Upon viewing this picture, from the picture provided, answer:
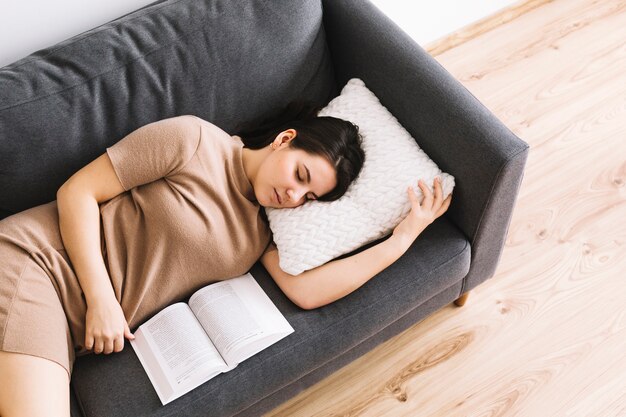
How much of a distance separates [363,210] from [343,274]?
0.18m

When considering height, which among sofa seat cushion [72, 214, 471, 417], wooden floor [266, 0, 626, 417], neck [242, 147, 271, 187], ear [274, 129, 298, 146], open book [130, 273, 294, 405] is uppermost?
ear [274, 129, 298, 146]

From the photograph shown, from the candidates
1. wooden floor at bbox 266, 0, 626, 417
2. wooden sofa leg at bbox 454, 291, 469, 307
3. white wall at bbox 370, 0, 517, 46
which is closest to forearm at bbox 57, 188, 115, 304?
wooden floor at bbox 266, 0, 626, 417

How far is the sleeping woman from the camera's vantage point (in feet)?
4.40

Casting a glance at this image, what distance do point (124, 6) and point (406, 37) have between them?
772mm

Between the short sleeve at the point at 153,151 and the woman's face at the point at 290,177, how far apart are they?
19 centimetres

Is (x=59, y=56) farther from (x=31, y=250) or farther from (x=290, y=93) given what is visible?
(x=290, y=93)

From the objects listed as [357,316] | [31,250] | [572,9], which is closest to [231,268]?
[357,316]

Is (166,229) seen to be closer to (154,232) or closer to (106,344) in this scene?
(154,232)

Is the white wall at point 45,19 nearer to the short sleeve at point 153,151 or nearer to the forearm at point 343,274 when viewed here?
the short sleeve at point 153,151

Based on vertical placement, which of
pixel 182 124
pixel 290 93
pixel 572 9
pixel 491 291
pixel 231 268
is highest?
pixel 182 124

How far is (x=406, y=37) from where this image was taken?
1613mm

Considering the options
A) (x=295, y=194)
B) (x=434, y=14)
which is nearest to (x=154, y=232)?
(x=295, y=194)

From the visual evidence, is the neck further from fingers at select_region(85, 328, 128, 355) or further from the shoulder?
fingers at select_region(85, 328, 128, 355)

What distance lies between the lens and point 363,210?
1499 mm
